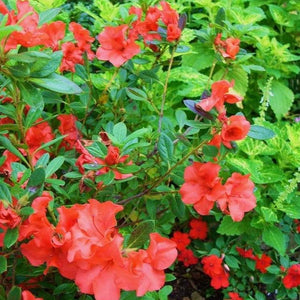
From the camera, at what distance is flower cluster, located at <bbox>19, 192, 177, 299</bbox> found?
0.79m

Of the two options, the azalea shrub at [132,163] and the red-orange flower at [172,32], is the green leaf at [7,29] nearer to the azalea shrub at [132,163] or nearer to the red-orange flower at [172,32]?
the azalea shrub at [132,163]

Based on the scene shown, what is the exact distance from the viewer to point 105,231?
837 mm

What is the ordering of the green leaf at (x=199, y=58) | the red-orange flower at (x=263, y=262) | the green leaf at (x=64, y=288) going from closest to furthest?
the green leaf at (x=64, y=288)
the red-orange flower at (x=263, y=262)
the green leaf at (x=199, y=58)

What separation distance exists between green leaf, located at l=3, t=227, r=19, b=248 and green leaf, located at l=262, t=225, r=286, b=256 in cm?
104

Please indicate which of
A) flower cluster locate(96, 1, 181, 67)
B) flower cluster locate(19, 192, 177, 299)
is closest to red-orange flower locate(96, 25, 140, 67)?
flower cluster locate(96, 1, 181, 67)

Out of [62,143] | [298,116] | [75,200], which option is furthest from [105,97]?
[298,116]

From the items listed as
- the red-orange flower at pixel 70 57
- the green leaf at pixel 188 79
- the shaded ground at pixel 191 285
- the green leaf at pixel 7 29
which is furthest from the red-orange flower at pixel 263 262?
the green leaf at pixel 7 29

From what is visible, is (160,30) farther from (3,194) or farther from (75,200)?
(3,194)

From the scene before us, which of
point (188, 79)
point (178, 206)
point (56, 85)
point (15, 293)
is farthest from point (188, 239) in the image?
point (56, 85)

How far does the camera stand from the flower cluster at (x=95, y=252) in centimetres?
79

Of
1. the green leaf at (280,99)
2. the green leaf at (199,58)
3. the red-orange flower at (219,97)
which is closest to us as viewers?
the red-orange flower at (219,97)

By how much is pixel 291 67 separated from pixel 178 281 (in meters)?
1.18

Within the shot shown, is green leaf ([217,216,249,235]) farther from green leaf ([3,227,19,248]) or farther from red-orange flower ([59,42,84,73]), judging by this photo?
green leaf ([3,227,19,248])

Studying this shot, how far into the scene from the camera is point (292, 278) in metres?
1.73
